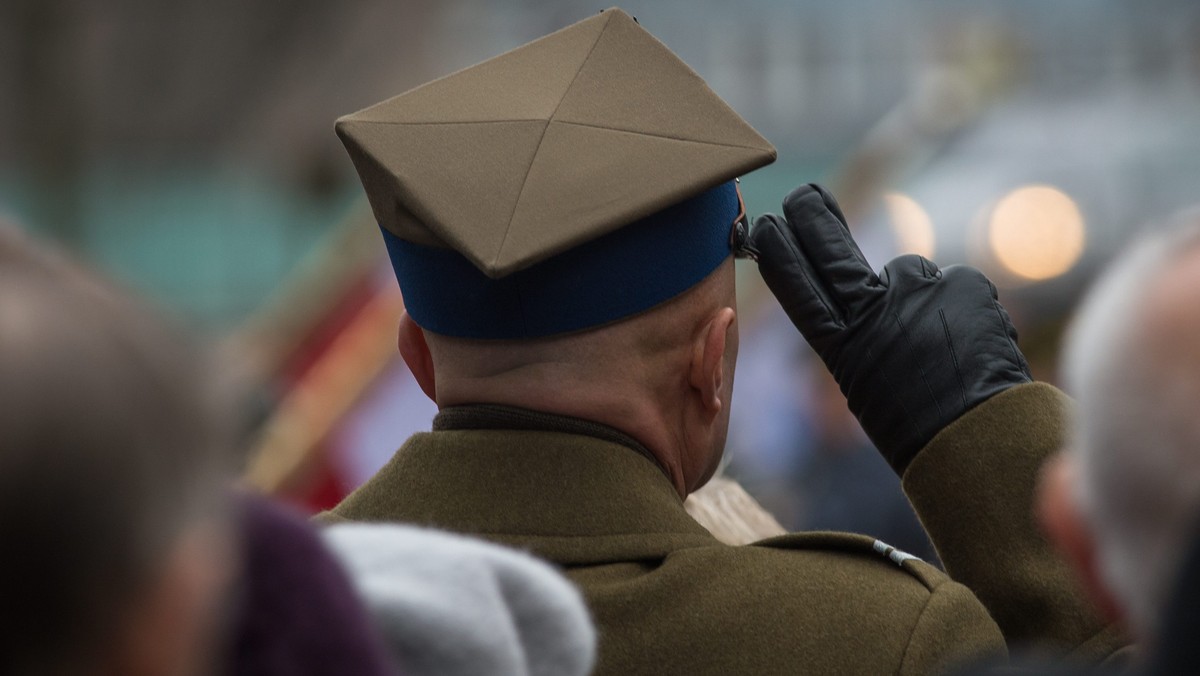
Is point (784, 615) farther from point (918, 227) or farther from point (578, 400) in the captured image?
point (918, 227)

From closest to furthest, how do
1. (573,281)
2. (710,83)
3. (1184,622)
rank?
(1184,622) < (573,281) < (710,83)

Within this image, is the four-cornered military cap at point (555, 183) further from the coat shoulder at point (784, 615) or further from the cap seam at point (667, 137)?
the coat shoulder at point (784, 615)

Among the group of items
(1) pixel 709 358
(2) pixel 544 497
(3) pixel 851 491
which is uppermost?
(1) pixel 709 358

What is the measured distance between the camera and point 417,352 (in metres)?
1.96

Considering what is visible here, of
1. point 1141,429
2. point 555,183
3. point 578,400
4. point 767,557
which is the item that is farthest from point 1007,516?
point 1141,429

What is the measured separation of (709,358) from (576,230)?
0.24m

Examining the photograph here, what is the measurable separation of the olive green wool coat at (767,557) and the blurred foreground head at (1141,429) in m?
0.62

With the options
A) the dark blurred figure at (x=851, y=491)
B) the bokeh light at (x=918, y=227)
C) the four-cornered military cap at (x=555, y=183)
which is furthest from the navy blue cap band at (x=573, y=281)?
the bokeh light at (x=918, y=227)

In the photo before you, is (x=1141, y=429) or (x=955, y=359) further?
(x=955, y=359)

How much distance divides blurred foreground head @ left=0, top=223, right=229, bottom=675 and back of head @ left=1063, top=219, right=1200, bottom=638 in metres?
0.52

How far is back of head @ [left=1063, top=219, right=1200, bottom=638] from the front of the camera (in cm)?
94

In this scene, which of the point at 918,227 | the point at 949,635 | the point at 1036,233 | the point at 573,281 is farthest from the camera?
the point at 1036,233

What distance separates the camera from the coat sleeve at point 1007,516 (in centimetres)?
178

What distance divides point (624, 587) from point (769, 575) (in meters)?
0.15
